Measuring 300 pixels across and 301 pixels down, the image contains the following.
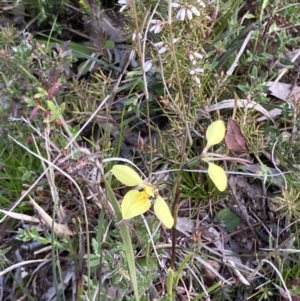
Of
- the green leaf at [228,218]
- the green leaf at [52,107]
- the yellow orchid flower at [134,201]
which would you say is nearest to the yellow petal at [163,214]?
the yellow orchid flower at [134,201]

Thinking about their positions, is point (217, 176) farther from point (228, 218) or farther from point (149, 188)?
point (228, 218)

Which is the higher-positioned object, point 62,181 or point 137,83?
point 137,83

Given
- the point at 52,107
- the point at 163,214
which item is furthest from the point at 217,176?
the point at 52,107

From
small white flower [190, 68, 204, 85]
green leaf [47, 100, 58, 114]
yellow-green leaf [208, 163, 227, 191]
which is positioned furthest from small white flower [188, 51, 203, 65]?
yellow-green leaf [208, 163, 227, 191]

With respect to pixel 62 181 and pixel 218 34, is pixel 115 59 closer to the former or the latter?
pixel 218 34

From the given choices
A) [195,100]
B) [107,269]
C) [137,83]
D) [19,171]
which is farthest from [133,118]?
[107,269]

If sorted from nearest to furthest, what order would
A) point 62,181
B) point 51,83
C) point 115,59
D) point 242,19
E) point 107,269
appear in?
point 107,269
point 51,83
point 62,181
point 242,19
point 115,59
